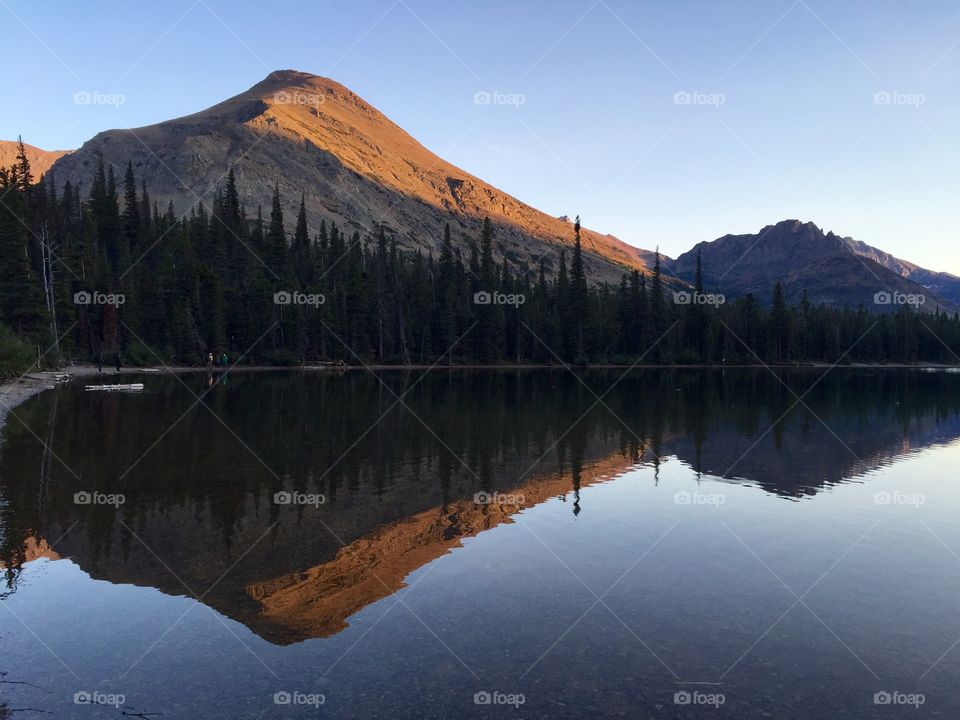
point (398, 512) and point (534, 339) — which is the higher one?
point (534, 339)

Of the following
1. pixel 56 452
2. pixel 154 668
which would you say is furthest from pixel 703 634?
pixel 56 452

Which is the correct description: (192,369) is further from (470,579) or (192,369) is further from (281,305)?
(470,579)

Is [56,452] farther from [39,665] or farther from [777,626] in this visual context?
[777,626]

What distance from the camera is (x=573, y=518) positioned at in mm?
19766

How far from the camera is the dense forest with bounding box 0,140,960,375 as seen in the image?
307 feet

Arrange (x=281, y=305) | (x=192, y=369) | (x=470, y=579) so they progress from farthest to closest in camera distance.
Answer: (x=281, y=305) → (x=192, y=369) → (x=470, y=579)

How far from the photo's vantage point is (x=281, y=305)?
117 meters

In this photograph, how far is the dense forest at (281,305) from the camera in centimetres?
9362

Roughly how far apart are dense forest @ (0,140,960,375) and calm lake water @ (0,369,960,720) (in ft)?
214

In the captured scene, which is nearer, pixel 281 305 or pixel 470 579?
pixel 470 579

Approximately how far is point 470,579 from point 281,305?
4300 inches

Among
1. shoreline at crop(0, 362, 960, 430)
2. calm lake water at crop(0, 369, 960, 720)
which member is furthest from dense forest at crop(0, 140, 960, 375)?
calm lake water at crop(0, 369, 960, 720)

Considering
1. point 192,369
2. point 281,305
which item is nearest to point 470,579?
point 192,369

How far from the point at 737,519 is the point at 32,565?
745 inches
